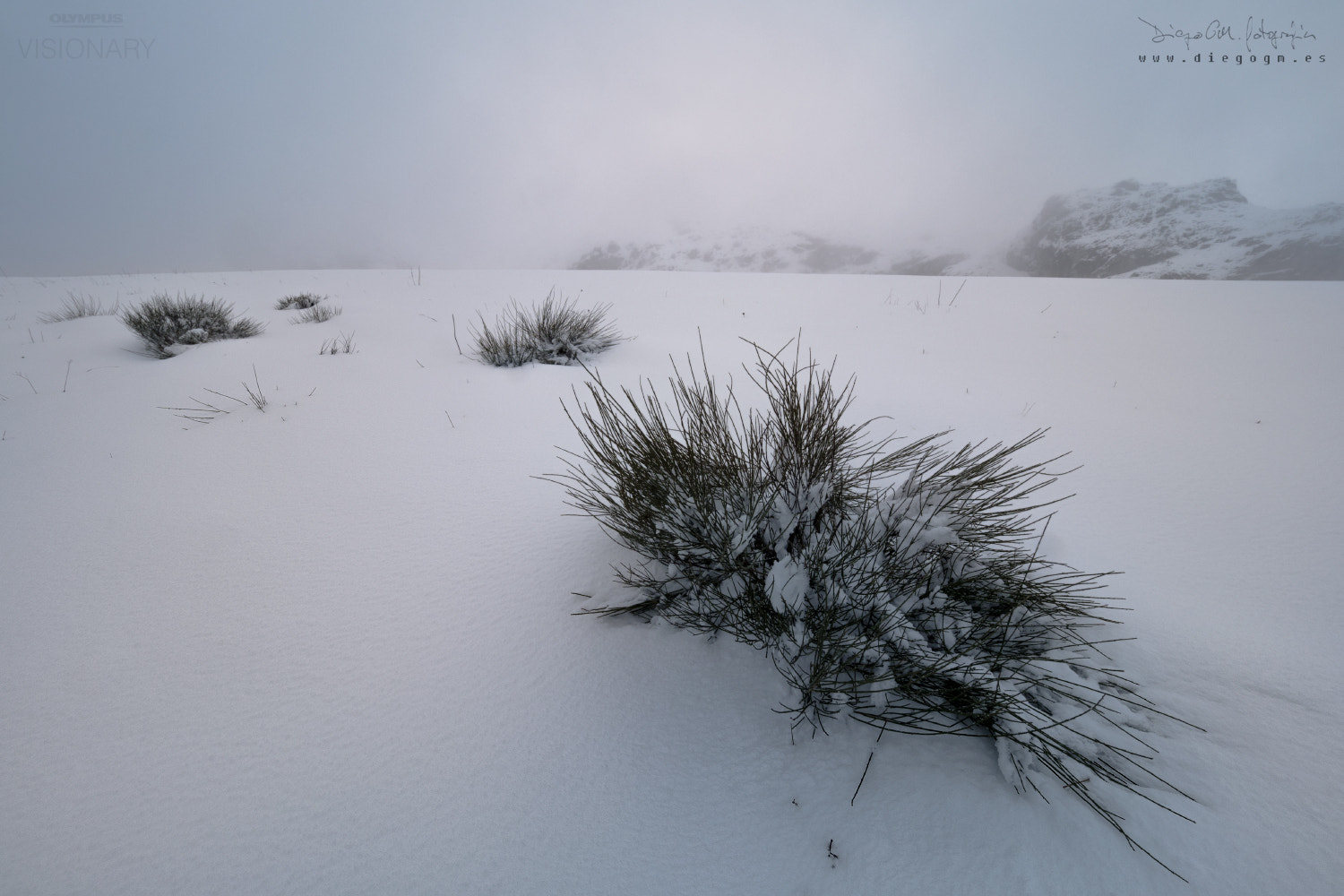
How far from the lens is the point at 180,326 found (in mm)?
4289

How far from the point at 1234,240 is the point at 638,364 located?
183730mm

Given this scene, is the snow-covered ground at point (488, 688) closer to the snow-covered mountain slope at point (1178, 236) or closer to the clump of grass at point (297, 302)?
the clump of grass at point (297, 302)

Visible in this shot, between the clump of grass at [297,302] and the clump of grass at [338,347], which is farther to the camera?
the clump of grass at [297,302]

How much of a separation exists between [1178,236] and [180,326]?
18895 centimetres

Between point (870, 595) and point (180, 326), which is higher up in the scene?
point (180, 326)

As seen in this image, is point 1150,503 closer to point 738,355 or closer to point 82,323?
point 738,355

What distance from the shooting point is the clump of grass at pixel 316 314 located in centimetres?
545

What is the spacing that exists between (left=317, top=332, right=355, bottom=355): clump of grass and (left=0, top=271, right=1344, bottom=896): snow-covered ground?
0.94m

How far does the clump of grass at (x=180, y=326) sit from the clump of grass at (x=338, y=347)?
3.39 feet

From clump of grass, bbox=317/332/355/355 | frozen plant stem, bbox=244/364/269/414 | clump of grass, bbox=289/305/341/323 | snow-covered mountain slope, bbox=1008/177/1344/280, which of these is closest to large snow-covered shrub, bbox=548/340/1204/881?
frozen plant stem, bbox=244/364/269/414

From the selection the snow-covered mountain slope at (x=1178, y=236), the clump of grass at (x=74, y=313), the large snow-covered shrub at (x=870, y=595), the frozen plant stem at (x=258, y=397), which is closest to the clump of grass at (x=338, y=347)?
the frozen plant stem at (x=258, y=397)

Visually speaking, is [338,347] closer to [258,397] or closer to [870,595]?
[258,397]

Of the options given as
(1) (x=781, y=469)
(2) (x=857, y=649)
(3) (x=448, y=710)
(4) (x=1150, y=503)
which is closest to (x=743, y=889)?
(2) (x=857, y=649)

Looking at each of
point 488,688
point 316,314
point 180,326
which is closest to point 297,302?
point 316,314
